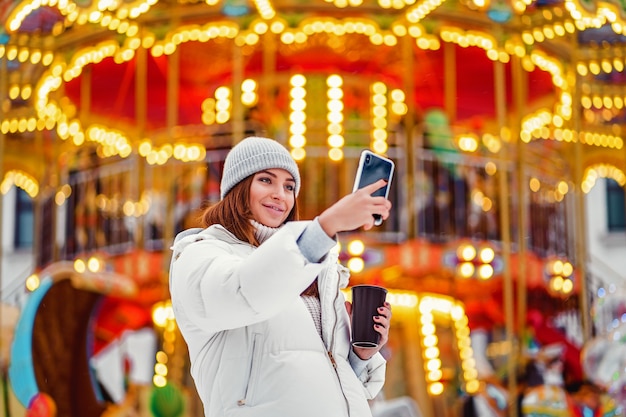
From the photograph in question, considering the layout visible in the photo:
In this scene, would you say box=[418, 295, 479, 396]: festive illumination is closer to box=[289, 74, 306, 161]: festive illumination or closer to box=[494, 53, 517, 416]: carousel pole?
box=[494, 53, 517, 416]: carousel pole

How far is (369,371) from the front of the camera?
288cm

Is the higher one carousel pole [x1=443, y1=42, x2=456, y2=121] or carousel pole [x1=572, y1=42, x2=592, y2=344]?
carousel pole [x1=443, y1=42, x2=456, y2=121]

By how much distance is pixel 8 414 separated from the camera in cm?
843

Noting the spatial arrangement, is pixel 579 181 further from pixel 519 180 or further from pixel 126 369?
pixel 126 369

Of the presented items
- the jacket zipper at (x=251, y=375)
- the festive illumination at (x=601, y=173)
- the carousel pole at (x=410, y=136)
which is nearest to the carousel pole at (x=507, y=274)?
the carousel pole at (x=410, y=136)

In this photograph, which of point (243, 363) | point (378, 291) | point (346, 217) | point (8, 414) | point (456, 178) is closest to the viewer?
point (346, 217)

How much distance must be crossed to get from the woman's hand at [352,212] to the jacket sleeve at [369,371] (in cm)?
54

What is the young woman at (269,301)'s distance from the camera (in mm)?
2367

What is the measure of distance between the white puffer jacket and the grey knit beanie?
15 centimetres

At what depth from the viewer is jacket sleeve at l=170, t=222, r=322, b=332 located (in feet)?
7.67

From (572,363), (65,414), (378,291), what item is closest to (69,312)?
(65,414)

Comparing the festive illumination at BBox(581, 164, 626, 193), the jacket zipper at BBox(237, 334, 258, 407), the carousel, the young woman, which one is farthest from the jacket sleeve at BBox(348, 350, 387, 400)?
the festive illumination at BBox(581, 164, 626, 193)

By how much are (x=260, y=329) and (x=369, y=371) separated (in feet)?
1.39

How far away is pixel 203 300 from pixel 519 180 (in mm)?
6930
